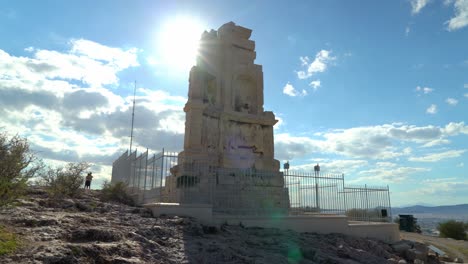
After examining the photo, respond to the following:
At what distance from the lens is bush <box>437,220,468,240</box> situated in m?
22.6

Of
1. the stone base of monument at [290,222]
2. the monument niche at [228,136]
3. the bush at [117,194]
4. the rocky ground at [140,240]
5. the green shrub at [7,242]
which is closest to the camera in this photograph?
the green shrub at [7,242]

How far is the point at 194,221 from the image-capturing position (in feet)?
30.9

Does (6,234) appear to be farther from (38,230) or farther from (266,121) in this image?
(266,121)

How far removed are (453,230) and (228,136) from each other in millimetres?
16601

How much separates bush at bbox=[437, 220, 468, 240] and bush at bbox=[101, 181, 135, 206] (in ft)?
67.5

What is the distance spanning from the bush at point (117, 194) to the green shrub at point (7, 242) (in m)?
7.67

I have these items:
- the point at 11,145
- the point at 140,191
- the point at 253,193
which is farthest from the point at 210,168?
the point at 11,145

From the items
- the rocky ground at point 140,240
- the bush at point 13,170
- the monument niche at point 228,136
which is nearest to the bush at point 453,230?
the monument niche at point 228,136

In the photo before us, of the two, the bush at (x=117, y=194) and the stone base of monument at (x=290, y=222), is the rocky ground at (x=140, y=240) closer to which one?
the stone base of monument at (x=290, y=222)

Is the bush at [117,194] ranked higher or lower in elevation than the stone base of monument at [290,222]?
higher

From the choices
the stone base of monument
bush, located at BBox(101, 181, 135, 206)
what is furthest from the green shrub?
bush, located at BBox(101, 181, 135, 206)

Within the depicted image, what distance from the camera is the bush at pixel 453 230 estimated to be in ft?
74.2

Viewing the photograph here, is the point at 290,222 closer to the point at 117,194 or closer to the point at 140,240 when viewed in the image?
the point at 140,240

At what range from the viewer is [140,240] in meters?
6.63
